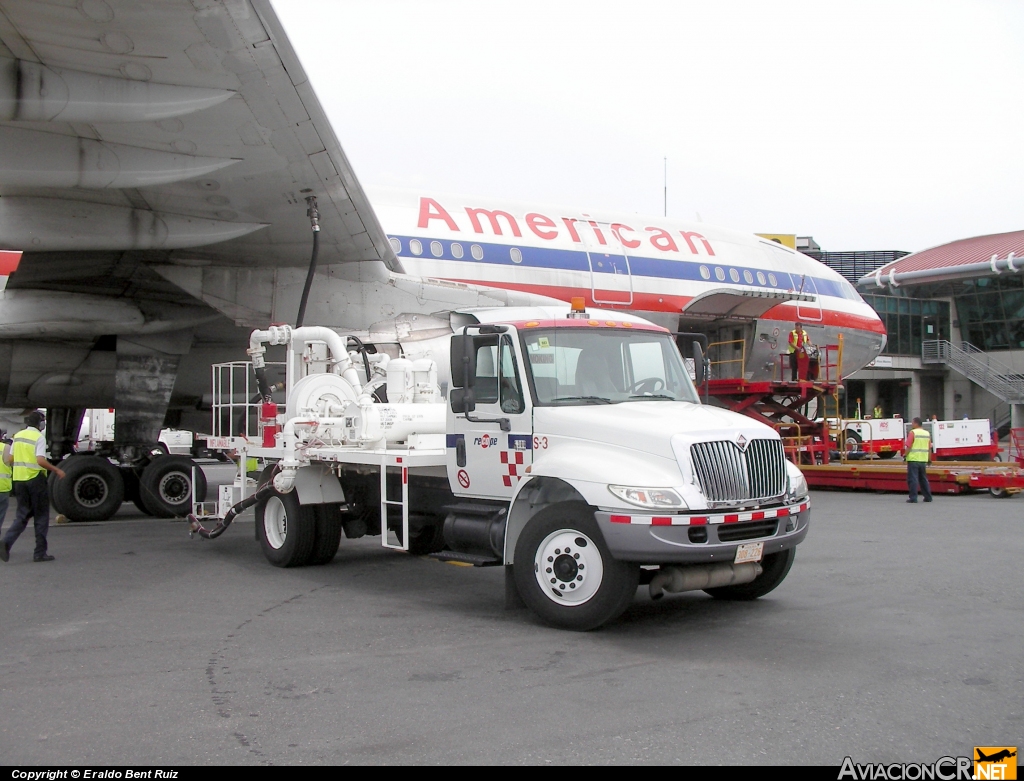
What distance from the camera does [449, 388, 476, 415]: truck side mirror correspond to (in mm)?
7535

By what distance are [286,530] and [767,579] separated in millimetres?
4840

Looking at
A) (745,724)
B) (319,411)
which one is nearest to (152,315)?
(319,411)

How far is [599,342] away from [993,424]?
4639 cm

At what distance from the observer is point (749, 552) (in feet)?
21.9

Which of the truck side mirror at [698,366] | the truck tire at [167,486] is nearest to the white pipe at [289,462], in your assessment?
the truck side mirror at [698,366]

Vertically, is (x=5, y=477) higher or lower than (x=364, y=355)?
lower

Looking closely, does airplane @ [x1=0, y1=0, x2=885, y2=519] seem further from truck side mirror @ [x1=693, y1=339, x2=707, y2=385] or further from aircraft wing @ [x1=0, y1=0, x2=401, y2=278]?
truck side mirror @ [x1=693, y1=339, x2=707, y2=385]

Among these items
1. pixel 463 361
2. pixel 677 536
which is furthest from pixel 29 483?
pixel 677 536

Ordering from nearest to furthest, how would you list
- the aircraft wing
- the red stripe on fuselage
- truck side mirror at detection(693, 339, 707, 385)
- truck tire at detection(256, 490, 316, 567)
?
the aircraft wing < truck side mirror at detection(693, 339, 707, 385) < truck tire at detection(256, 490, 316, 567) < the red stripe on fuselage

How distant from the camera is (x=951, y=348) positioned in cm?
5106

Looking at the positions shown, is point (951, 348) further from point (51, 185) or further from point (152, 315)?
point (51, 185)

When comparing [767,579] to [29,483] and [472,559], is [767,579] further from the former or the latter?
[29,483]

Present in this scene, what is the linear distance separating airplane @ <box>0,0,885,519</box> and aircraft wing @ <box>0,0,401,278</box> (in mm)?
20

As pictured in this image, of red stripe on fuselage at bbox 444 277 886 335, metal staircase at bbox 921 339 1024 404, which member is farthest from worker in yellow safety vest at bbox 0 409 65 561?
metal staircase at bbox 921 339 1024 404
